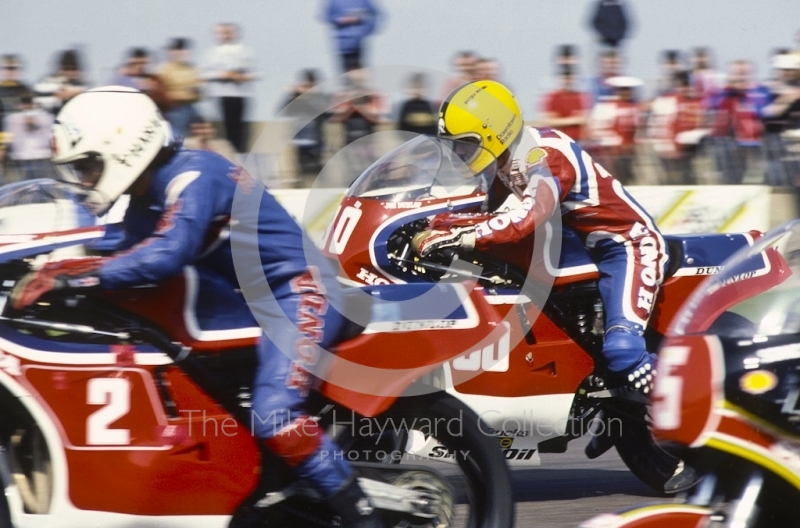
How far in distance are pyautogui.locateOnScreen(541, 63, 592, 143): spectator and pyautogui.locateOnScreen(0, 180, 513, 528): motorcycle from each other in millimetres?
6501

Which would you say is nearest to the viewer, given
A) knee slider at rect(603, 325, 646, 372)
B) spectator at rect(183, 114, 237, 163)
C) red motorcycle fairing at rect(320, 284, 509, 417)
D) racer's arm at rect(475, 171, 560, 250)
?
red motorcycle fairing at rect(320, 284, 509, 417)

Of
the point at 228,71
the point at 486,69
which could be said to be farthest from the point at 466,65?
the point at 228,71

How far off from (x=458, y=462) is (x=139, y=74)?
Result: 20.2 ft

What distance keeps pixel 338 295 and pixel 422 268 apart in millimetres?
1285

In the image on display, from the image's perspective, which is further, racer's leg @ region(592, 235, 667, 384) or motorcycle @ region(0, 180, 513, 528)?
racer's leg @ region(592, 235, 667, 384)

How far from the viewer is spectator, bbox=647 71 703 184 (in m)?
10.6

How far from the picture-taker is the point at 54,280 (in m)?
3.71

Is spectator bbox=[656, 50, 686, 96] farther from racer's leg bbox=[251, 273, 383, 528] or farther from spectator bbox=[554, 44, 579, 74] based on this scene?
racer's leg bbox=[251, 273, 383, 528]

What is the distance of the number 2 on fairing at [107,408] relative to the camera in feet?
12.5

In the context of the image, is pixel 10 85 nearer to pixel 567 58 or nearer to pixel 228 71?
pixel 228 71

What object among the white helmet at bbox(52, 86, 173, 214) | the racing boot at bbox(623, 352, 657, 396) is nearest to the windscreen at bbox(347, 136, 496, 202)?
the racing boot at bbox(623, 352, 657, 396)

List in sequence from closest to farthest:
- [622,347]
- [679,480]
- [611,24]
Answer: [679,480] → [622,347] → [611,24]

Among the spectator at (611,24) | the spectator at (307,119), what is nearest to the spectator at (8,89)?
the spectator at (307,119)

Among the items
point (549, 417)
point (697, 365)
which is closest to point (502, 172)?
point (549, 417)
